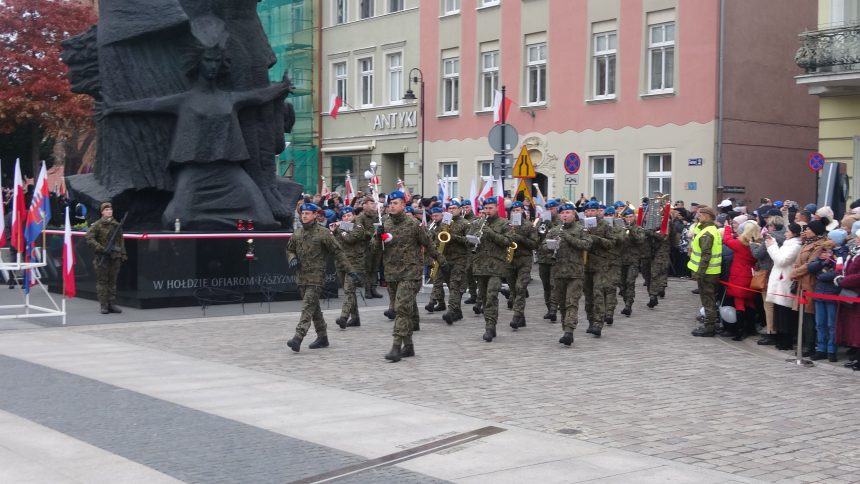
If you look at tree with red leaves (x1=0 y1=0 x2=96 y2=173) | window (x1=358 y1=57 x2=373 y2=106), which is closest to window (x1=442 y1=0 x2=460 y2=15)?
window (x1=358 y1=57 x2=373 y2=106)

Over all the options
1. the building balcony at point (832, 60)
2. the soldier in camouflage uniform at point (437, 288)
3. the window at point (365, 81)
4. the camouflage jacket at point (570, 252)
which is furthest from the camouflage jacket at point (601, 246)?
the window at point (365, 81)

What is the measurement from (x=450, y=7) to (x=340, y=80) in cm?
778

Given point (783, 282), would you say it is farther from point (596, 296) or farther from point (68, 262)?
point (68, 262)

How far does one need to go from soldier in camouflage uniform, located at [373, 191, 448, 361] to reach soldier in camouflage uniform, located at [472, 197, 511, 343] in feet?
4.21

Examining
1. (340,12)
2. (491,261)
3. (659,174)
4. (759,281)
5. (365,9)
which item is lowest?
(759,281)

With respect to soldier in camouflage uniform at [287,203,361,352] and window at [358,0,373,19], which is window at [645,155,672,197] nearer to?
window at [358,0,373,19]

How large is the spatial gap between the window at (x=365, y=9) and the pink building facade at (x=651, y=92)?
6.34 metres

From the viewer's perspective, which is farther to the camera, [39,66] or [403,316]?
[39,66]

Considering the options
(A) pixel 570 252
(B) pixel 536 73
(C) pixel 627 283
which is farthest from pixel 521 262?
(B) pixel 536 73

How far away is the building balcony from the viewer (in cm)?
2484

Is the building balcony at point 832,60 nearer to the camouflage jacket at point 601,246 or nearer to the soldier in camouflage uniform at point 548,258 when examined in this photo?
the soldier in camouflage uniform at point 548,258

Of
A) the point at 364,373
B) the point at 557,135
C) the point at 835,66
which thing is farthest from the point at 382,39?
the point at 364,373

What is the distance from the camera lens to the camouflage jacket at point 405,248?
13570 millimetres

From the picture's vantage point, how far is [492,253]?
50.9ft
